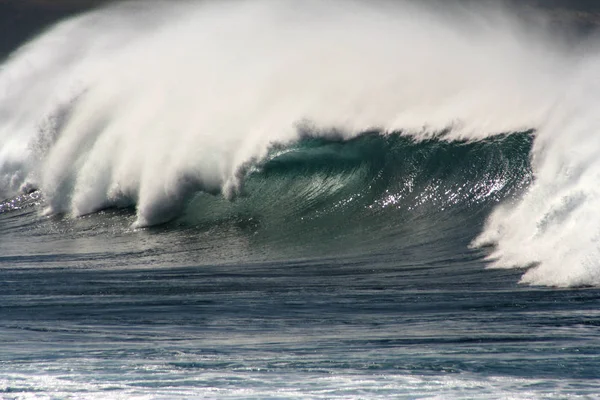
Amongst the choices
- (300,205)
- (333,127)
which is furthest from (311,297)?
(333,127)

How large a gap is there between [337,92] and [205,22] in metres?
8.04

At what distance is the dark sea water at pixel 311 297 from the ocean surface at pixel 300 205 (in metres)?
0.04

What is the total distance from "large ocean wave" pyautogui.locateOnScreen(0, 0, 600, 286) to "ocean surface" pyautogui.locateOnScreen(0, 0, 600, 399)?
0.06m

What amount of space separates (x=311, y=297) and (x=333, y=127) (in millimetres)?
9403

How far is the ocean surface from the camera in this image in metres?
7.30

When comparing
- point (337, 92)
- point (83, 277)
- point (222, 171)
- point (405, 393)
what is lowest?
point (405, 393)

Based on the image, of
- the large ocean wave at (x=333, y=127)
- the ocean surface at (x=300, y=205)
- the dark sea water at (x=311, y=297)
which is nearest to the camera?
the dark sea water at (x=311, y=297)

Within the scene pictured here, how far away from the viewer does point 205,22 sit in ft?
90.1

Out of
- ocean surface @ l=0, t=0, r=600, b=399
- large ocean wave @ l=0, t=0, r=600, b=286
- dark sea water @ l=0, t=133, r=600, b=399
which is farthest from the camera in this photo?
large ocean wave @ l=0, t=0, r=600, b=286

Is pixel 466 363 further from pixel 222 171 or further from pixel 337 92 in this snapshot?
pixel 337 92

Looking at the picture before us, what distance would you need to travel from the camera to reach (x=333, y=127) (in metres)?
19.2

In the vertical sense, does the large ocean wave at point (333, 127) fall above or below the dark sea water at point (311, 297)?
above

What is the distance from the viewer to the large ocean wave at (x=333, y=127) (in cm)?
1455

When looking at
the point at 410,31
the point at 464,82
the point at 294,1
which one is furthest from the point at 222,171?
the point at 294,1
